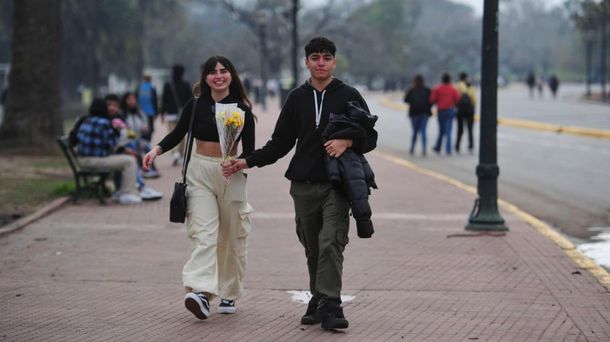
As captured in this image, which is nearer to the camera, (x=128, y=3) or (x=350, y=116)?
(x=350, y=116)

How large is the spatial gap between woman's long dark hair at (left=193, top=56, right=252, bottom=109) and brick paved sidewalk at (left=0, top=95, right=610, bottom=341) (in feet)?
4.90

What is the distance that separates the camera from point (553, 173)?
19047 millimetres

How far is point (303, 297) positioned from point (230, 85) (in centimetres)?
166

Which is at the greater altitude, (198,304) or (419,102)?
(419,102)

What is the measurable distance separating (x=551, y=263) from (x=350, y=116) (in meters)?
3.46

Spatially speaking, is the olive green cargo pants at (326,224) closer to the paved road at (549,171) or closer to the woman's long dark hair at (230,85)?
the woman's long dark hair at (230,85)

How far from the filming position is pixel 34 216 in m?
12.2

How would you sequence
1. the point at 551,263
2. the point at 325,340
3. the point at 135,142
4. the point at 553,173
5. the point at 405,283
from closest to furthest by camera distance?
the point at 325,340
the point at 405,283
the point at 551,263
the point at 135,142
the point at 553,173

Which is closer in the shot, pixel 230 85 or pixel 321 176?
pixel 321 176

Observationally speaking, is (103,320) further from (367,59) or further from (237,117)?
(367,59)

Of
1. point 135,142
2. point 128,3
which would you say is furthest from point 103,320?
point 128,3

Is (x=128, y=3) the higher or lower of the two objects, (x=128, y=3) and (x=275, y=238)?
the higher

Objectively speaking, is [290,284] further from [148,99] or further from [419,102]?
[419,102]

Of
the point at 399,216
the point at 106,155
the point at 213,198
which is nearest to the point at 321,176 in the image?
the point at 213,198
